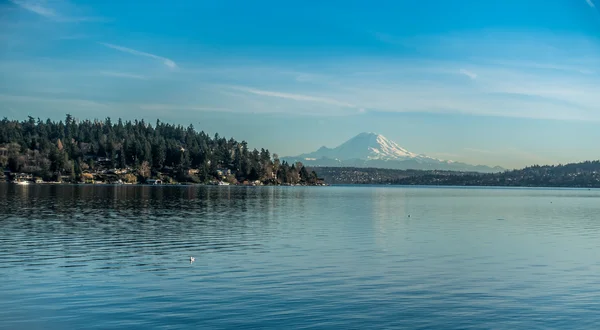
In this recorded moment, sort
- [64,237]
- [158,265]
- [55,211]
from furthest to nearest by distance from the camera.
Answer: [55,211], [64,237], [158,265]

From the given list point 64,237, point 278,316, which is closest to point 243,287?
point 278,316

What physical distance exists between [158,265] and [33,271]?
7.72 metres

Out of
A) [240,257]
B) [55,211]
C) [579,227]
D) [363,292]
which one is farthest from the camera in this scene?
[55,211]

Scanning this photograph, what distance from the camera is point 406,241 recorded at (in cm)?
5669

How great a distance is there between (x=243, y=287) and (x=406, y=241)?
2775 cm

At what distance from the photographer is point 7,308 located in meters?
27.0

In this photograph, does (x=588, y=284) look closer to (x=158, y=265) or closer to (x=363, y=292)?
(x=363, y=292)

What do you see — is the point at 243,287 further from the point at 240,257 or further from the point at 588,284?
the point at 588,284

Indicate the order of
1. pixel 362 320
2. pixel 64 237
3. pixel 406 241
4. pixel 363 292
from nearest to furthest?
pixel 362 320, pixel 363 292, pixel 64 237, pixel 406 241

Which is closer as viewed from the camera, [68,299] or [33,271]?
[68,299]

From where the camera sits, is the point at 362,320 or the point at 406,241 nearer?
the point at 362,320

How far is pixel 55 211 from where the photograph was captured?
85500mm

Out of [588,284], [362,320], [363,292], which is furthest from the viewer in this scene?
[588,284]

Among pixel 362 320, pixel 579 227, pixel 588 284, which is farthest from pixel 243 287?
pixel 579 227
